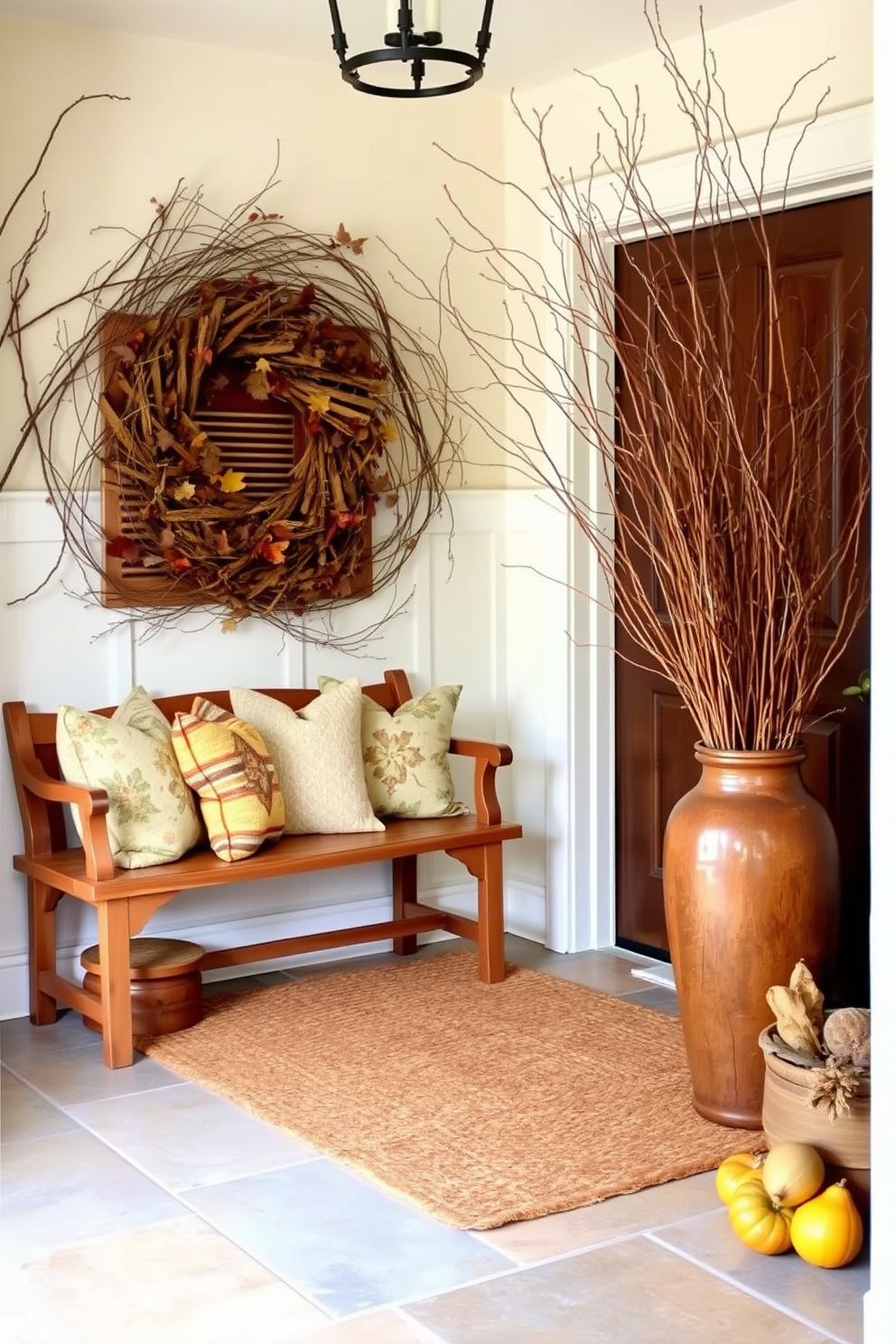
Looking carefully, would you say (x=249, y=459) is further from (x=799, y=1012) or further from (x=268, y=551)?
(x=799, y=1012)

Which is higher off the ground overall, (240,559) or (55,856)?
(240,559)


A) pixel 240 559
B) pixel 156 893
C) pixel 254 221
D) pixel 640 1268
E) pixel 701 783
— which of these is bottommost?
pixel 640 1268

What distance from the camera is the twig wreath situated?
3.99 meters

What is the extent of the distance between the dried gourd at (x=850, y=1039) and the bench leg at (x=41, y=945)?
79.3 inches

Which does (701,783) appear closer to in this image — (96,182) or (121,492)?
(121,492)

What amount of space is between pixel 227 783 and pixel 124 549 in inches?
27.4

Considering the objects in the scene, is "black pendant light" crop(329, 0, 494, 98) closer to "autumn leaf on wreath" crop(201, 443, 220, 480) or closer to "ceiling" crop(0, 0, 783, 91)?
"ceiling" crop(0, 0, 783, 91)

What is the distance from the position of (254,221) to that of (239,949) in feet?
6.38

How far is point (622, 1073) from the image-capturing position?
3480 millimetres

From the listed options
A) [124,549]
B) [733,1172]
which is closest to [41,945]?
[124,549]

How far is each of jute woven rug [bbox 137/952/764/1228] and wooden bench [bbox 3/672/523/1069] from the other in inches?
5.7

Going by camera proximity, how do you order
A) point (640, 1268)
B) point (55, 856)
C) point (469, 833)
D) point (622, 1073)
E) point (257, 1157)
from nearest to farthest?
point (640, 1268) < point (257, 1157) < point (622, 1073) < point (55, 856) < point (469, 833)

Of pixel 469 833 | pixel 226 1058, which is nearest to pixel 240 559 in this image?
pixel 469 833

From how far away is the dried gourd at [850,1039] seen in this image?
8.89ft
